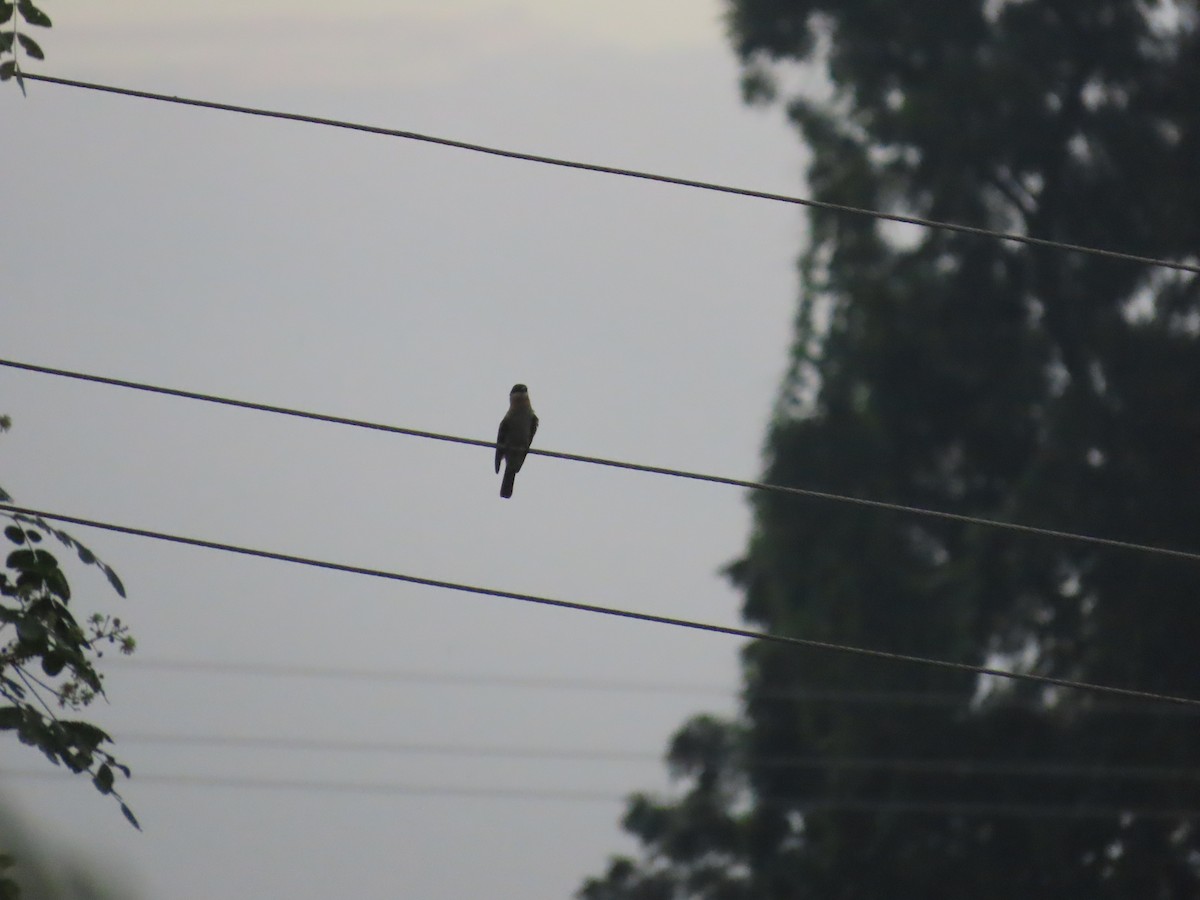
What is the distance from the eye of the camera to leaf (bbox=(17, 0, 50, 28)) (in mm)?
5305

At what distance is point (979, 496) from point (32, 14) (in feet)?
59.7

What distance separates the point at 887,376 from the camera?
22.2 m

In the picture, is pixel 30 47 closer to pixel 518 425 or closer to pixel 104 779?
pixel 104 779

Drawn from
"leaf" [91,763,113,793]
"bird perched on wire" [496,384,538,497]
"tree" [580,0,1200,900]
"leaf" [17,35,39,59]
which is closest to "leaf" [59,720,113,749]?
"leaf" [91,763,113,793]

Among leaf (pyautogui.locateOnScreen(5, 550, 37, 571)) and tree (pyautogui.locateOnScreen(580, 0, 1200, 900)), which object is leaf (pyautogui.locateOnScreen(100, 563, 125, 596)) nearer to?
leaf (pyautogui.locateOnScreen(5, 550, 37, 571))

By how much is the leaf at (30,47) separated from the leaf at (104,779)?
2.03 metres

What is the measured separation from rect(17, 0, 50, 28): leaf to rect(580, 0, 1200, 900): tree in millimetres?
16403

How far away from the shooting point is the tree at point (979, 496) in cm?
2081

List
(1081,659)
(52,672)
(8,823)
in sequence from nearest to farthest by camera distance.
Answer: (52,672) < (1081,659) < (8,823)

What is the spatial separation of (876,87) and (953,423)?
4302 millimetres

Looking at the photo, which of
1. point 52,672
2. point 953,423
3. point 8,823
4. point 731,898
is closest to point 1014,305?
point 953,423

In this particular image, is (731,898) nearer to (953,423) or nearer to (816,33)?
(953,423)

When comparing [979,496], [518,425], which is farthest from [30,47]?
[979,496]

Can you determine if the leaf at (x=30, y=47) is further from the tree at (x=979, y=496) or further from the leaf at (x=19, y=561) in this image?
the tree at (x=979, y=496)
